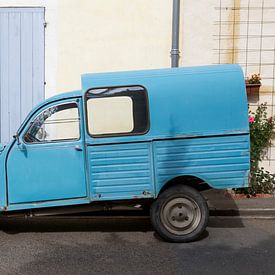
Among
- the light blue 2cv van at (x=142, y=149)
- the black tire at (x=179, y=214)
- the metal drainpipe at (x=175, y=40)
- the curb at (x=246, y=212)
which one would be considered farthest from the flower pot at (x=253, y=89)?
the black tire at (x=179, y=214)

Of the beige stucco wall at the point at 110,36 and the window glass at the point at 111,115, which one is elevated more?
the beige stucco wall at the point at 110,36

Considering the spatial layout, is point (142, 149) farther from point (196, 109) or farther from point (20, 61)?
point (20, 61)

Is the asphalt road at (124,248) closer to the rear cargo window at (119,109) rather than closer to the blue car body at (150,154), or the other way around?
the blue car body at (150,154)

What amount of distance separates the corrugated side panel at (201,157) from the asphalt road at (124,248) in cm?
84

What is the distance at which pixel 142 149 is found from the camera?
616cm

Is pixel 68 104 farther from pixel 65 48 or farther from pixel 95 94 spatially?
pixel 65 48

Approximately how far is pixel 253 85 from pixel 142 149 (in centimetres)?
347

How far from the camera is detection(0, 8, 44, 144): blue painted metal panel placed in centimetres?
901

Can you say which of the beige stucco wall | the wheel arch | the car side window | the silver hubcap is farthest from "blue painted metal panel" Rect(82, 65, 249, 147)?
the beige stucco wall

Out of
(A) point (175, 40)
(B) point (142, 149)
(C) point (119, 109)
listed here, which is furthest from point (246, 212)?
(A) point (175, 40)

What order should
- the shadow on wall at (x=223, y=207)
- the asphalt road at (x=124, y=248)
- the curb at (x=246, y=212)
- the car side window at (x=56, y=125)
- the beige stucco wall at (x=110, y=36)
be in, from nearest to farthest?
the asphalt road at (x=124, y=248), the car side window at (x=56, y=125), the shadow on wall at (x=223, y=207), the curb at (x=246, y=212), the beige stucco wall at (x=110, y=36)

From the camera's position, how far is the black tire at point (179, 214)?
6.25 m

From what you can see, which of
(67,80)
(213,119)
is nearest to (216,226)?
(213,119)

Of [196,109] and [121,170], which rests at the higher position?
[196,109]
